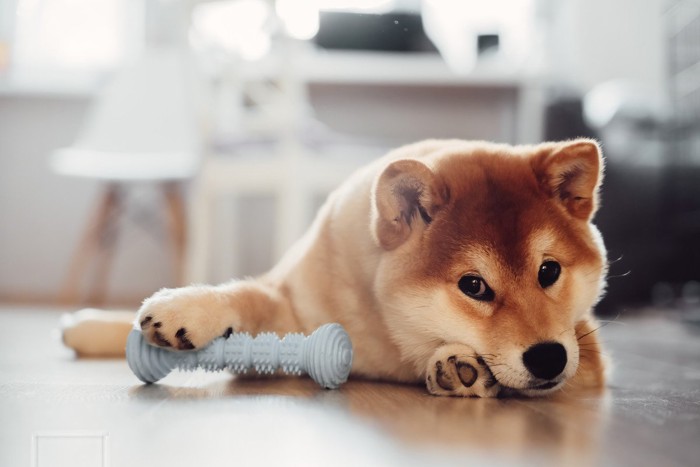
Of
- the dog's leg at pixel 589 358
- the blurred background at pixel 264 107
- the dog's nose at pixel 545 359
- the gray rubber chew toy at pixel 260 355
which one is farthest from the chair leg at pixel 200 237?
the dog's nose at pixel 545 359

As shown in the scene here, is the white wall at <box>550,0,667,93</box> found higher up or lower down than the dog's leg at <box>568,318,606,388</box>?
higher up

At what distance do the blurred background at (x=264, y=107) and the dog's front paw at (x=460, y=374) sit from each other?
2332 mm

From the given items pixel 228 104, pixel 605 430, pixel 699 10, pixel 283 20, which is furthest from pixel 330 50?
pixel 605 430

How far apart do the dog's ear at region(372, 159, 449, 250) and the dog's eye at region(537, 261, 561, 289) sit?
7.6 inches

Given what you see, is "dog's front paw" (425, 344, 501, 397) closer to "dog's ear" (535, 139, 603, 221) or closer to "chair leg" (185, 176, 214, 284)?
"dog's ear" (535, 139, 603, 221)

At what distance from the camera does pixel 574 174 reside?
134 cm

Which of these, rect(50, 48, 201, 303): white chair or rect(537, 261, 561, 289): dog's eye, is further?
rect(50, 48, 201, 303): white chair

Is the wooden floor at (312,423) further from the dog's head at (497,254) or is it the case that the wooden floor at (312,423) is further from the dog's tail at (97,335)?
the dog's tail at (97,335)

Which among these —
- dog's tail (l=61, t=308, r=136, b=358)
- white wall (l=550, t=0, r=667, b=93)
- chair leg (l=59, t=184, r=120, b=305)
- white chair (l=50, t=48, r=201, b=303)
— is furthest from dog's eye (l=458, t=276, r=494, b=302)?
white wall (l=550, t=0, r=667, b=93)

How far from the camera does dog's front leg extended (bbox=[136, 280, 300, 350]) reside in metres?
1.20

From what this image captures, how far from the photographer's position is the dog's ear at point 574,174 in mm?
1311

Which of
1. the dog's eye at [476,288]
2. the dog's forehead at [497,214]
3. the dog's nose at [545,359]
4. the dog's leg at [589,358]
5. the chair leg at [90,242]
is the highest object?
the dog's forehead at [497,214]

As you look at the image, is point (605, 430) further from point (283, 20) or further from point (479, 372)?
point (283, 20)

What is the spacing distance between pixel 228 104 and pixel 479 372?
3056 millimetres
